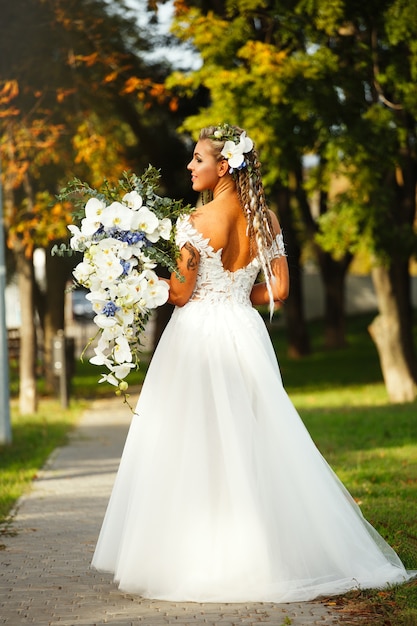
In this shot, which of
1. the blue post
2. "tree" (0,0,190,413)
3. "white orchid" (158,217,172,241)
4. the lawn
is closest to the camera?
the lawn

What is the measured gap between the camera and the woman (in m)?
5.61

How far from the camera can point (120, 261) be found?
5.77 meters

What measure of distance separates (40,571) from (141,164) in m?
18.8

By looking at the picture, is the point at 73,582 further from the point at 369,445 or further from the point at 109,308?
the point at 369,445

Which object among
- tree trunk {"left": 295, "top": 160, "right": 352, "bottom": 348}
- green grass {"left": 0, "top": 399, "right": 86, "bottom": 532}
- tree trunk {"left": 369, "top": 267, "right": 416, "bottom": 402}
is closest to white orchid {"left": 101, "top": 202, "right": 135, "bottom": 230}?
green grass {"left": 0, "top": 399, "right": 86, "bottom": 532}

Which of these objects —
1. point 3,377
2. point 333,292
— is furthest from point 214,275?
point 333,292

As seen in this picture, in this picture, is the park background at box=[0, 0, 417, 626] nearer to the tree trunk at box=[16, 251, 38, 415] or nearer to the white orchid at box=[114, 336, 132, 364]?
the tree trunk at box=[16, 251, 38, 415]

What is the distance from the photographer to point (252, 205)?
19.7 feet

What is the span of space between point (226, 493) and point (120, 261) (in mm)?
1299

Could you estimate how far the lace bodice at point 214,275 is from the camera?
591 cm

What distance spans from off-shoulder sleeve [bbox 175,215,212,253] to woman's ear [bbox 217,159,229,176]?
1.11 ft

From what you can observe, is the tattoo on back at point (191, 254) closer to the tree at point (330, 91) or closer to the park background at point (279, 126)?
the park background at point (279, 126)

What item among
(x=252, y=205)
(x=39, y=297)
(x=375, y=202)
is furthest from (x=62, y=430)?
(x=39, y=297)

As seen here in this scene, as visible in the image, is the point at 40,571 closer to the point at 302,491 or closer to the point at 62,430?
the point at 302,491
